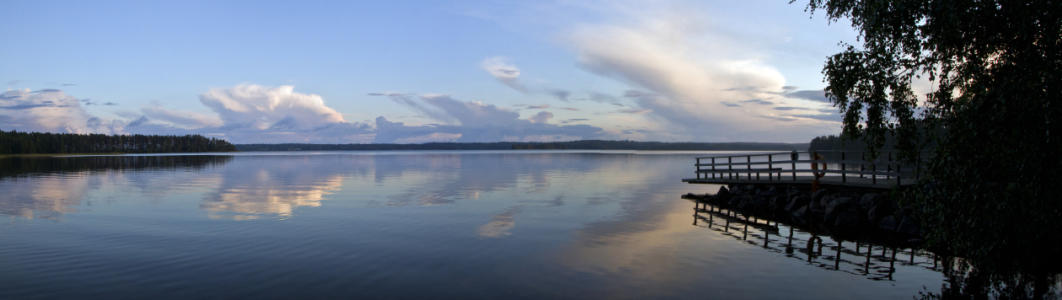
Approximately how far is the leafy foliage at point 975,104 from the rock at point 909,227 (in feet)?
18.8

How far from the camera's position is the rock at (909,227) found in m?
15.6

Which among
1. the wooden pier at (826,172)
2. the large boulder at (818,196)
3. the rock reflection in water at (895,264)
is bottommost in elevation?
the rock reflection in water at (895,264)

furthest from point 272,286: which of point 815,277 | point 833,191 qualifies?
point 833,191

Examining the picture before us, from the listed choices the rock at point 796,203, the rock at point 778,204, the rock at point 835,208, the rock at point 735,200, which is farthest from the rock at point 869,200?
the rock at point 735,200

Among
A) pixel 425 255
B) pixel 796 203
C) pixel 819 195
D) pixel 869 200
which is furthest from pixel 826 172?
pixel 425 255

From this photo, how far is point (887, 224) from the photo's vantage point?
55.2 feet

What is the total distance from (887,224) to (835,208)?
2.03 meters

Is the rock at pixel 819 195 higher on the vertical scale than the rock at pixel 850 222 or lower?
higher

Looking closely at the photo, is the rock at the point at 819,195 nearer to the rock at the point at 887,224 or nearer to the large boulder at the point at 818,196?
the large boulder at the point at 818,196

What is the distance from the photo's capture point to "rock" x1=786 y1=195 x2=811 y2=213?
21133 mm

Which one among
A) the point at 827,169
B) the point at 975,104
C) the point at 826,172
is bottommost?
the point at 827,169

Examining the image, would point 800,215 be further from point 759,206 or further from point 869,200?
point 759,206

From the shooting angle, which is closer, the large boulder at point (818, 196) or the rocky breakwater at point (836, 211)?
the rocky breakwater at point (836, 211)

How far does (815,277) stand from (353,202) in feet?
63.5
